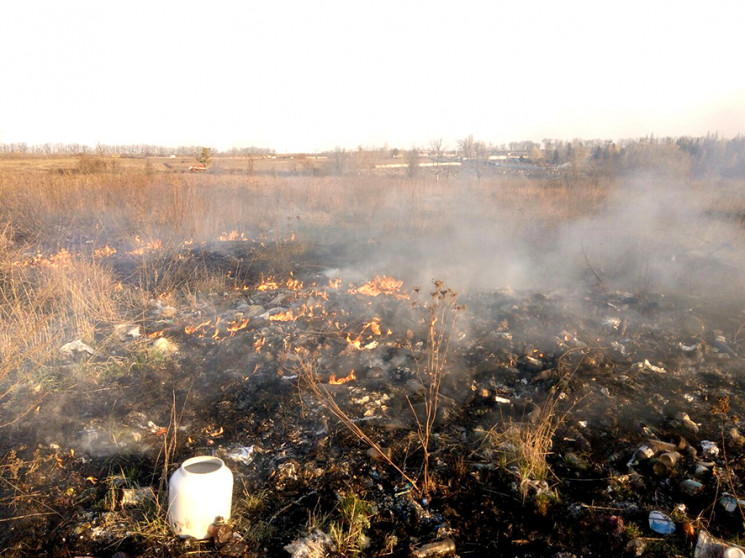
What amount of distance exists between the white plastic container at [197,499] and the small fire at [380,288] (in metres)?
4.59

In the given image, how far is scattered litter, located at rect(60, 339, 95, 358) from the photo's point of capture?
5.00 meters

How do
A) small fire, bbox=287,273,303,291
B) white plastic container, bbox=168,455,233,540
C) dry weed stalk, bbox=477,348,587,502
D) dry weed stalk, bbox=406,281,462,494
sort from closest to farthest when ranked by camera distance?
1. white plastic container, bbox=168,455,233,540
2. dry weed stalk, bbox=477,348,587,502
3. dry weed stalk, bbox=406,281,462,494
4. small fire, bbox=287,273,303,291

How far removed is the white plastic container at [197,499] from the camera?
266 cm

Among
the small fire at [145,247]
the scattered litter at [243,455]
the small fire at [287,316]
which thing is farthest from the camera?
the small fire at [145,247]

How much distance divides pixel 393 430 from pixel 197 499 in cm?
189

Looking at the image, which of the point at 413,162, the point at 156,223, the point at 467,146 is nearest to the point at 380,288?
the point at 156,223

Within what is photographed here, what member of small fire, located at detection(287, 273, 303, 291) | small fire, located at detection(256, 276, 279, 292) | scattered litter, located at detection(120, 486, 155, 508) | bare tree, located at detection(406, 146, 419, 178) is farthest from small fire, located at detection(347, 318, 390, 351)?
bare tree, located at detection(406, 146, 419, 178)

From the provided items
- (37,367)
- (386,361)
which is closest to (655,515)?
(386,361)

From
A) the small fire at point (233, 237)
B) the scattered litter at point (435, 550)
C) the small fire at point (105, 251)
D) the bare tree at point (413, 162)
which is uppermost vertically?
the bare tree at point (413, 162)

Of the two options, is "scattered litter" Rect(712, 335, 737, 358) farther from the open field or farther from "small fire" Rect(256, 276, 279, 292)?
"small fire" Rect(256, 276, 279, 292)

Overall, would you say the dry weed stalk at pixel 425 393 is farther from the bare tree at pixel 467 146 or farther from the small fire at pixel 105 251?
the bare tree at pixel 467 146

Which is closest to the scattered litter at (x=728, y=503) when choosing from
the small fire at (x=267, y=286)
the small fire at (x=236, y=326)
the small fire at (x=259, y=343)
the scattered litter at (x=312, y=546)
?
the scattered litter at (x=312, y=546)

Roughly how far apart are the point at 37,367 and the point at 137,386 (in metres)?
1.04

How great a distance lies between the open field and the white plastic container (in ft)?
0.38
